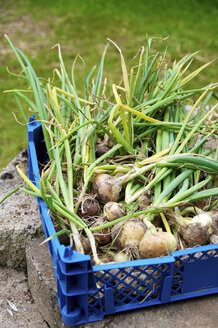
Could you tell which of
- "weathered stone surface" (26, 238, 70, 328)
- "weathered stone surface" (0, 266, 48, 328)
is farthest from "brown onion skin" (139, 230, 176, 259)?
"weathered stone surface" (0, 266, 48, 328)

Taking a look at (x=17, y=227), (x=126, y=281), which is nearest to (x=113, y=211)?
(x=126, y=281)

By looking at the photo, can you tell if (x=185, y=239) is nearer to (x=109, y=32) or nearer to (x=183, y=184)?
(x=183, y=184)

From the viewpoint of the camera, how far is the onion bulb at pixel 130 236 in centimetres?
123

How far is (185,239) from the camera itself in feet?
4.21

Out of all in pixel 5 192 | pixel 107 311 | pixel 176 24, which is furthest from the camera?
pixel 176 24

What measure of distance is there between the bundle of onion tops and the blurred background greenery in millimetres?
1847

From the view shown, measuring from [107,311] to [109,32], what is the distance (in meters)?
3.77

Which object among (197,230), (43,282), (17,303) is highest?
(197,230)

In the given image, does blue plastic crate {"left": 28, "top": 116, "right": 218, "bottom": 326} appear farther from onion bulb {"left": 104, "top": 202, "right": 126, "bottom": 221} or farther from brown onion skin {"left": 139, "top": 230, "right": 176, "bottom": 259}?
onion bulb {"left": 104, "top": 202, "right": 126, "bottom": 221}

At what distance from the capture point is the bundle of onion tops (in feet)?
4.11

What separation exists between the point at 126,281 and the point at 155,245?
0.44ft

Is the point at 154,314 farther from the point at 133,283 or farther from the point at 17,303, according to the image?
the point at 17,303

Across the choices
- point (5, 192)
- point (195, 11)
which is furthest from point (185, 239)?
point (195, 11)

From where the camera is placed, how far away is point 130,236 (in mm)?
1229
